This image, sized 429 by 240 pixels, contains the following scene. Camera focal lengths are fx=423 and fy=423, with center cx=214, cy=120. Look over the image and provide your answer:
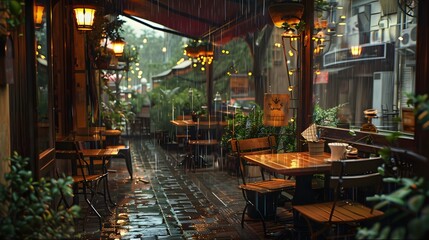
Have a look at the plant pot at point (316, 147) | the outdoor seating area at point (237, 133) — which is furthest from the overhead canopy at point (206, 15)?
the plant pot at point (316, 147)

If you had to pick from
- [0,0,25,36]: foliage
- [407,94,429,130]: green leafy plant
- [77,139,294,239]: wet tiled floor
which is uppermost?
[0,0,25,36]: foliage

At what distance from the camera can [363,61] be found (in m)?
10.6

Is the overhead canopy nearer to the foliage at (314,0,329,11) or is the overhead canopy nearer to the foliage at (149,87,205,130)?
the foliage at (314,0,329,11)

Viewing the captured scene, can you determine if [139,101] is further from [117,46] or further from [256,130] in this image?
[256,130]

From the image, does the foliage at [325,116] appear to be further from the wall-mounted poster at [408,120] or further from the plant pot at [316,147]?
the wall-mounted poster at [408,120]

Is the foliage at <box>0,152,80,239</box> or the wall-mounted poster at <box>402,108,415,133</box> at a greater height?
the wall-mounted poster at <box>402,108,415,133</box>

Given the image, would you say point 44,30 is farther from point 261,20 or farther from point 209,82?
point 209,82

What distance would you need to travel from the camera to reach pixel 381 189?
155 inches

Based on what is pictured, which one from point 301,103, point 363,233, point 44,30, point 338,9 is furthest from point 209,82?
point 363,233

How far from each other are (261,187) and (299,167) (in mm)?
979

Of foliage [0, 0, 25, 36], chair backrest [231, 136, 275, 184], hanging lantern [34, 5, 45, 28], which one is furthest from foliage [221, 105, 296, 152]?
foliage [0, 0, 25, 36]

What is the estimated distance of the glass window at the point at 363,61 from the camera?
4672 mm

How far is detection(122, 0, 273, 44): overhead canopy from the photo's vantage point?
8.65 meters

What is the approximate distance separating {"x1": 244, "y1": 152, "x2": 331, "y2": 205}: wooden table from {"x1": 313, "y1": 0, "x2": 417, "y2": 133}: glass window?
2.54ft
